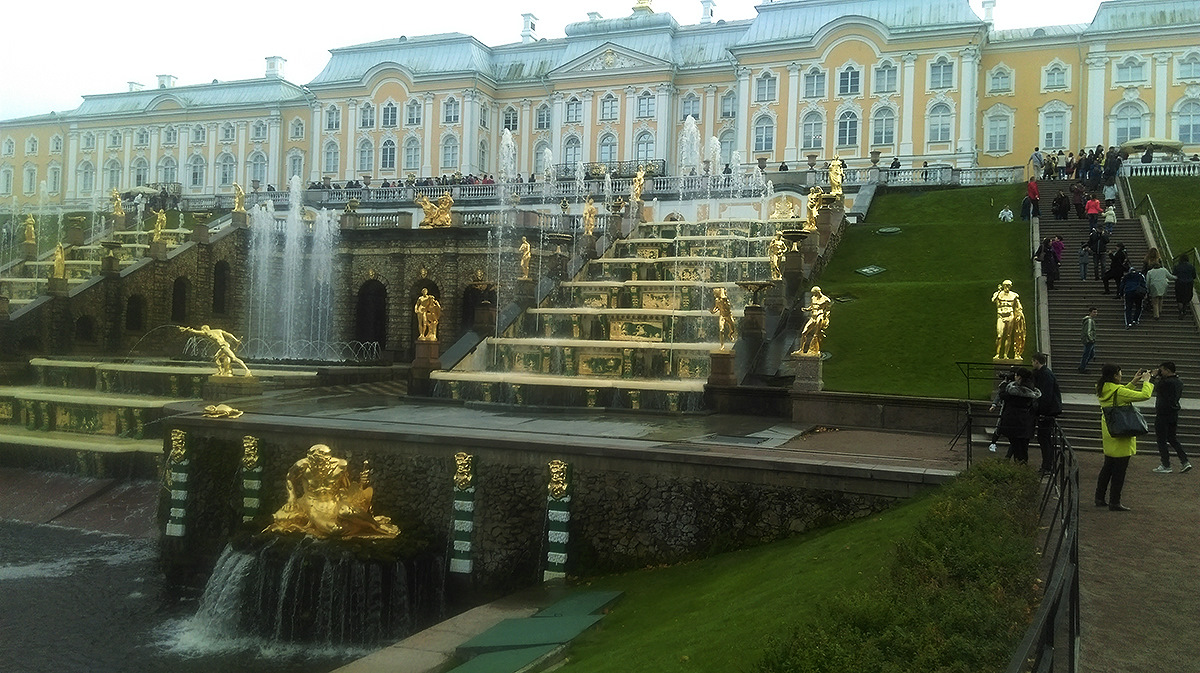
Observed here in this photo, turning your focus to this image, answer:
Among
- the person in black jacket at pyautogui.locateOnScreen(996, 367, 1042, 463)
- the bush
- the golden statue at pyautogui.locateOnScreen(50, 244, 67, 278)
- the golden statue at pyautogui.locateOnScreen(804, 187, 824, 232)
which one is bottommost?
the bush

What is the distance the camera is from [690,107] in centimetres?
6700

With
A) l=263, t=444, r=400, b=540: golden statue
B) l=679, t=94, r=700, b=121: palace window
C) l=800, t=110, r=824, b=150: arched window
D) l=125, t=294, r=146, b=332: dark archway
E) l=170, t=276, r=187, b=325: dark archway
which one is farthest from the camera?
l=679, t=94, r=700, b=121: palace window

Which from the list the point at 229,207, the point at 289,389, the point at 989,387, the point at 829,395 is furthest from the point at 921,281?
the point at 229,207

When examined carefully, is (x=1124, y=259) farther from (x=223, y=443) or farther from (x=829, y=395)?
(x=223, y=443)

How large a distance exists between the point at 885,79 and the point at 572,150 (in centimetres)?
2223

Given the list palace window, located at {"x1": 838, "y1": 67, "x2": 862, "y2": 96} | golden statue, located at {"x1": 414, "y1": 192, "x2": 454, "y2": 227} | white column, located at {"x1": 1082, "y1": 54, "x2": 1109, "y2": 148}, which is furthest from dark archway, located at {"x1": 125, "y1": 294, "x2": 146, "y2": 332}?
white column, located at {"x1": 1082, "y1": 54, "x2": 1109, "y2": 148}

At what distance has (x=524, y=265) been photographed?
29.7 meters

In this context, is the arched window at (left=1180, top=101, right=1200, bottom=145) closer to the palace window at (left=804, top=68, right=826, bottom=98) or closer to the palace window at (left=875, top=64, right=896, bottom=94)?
the palace window at (left=875, top=64, right=896, bottom=94)

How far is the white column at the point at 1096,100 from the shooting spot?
59.5 m

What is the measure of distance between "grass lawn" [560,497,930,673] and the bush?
0.78 meters

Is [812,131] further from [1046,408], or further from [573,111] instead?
[1046,408]

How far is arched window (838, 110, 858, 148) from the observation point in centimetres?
6050

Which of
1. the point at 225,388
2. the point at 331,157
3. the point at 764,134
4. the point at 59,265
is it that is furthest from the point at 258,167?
the point at 225,388

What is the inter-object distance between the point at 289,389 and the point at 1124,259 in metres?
22.7
